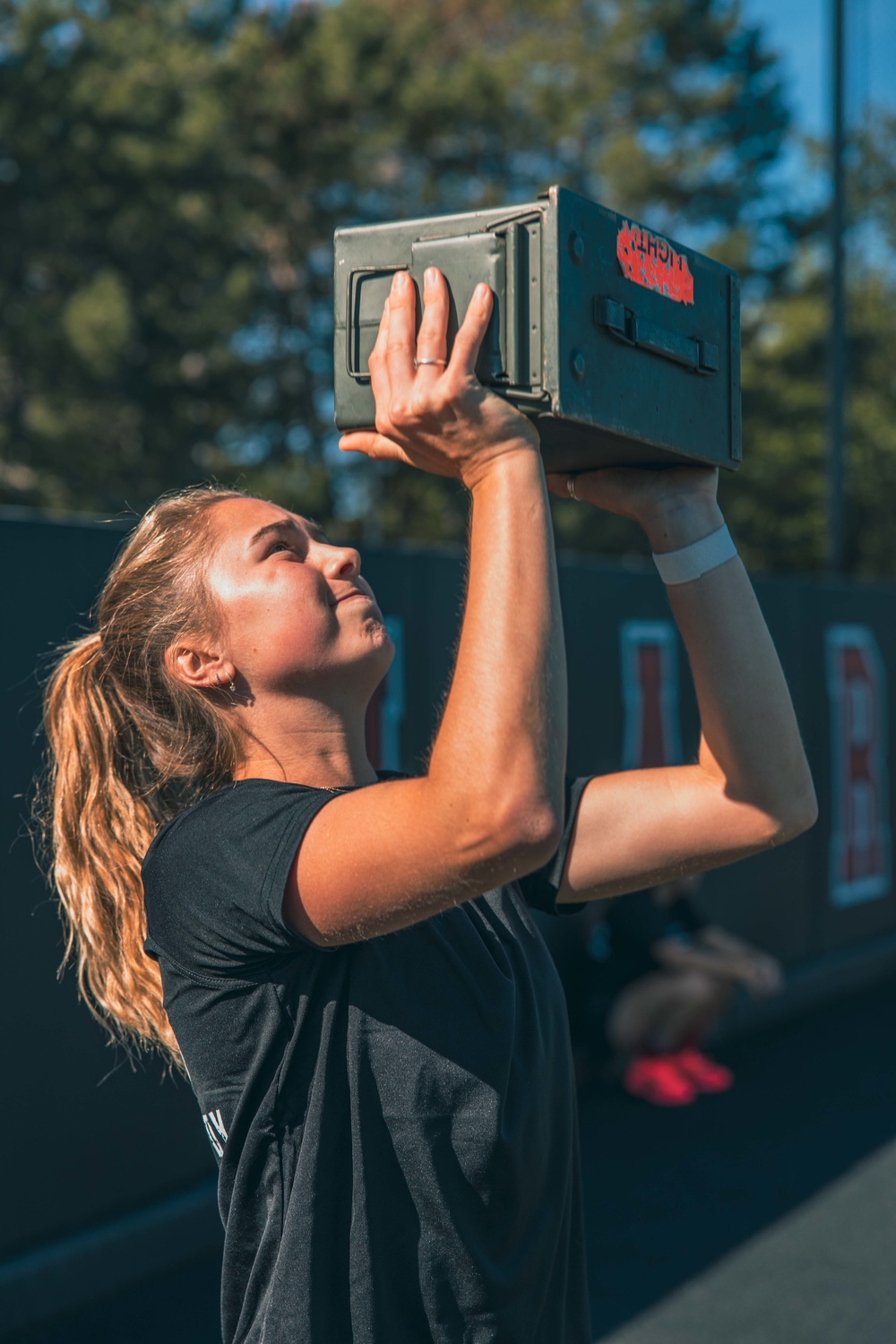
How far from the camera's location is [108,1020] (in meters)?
3.45

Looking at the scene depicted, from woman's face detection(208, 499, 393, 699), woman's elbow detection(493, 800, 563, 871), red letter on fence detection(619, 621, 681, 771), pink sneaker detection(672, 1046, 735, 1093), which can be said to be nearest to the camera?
woman's elbow detection(493, 800, 563, 871)

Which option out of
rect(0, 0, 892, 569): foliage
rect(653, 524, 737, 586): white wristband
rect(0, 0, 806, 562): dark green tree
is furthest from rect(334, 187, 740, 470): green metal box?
rect(0, 0, 892, 569): foliage

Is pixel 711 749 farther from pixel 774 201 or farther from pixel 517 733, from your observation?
pixel 774 201

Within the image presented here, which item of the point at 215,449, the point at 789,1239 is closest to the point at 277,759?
the point at 789,1239

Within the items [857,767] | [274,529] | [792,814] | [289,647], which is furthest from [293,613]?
[857,767]

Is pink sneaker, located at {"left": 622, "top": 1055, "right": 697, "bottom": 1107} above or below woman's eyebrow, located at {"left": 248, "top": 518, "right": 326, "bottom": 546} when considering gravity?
below

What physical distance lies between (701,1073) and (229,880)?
4.72 metres

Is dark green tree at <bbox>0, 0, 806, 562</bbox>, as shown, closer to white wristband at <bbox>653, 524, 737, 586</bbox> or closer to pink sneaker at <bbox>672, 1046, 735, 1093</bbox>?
pink sneaker at <bbox>672, 1046, 735, 1093</bbox>

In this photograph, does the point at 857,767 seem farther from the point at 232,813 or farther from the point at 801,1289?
the point at 232,813

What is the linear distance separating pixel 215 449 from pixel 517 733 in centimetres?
2096

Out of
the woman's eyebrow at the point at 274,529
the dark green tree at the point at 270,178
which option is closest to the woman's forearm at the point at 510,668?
the woman's eyebrow at the point at 274,529

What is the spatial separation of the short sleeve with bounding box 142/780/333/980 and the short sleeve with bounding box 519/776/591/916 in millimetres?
419

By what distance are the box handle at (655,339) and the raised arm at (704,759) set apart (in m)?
0.16

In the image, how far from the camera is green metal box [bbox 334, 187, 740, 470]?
1.35 meters
